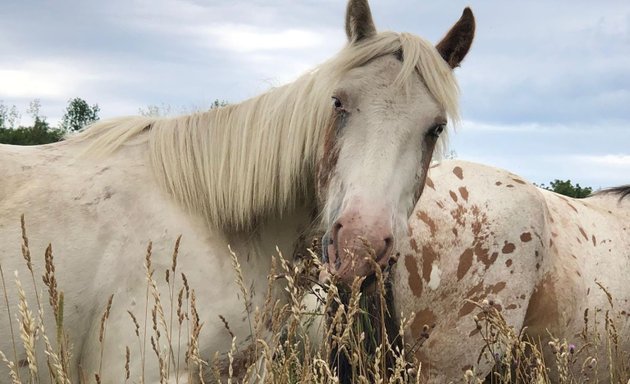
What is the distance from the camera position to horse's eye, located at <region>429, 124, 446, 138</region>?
3299mm

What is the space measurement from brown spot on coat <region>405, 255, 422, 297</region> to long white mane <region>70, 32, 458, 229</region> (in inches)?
50.5

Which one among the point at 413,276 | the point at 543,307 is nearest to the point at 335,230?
the point at 413,276

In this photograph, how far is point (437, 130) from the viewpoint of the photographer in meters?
3.35

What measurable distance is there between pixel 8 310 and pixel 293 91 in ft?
5.99

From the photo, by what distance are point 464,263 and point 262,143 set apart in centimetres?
188

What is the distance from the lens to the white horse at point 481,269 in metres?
4.59

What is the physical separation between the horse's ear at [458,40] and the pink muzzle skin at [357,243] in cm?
144

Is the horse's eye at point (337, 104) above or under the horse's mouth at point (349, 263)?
above

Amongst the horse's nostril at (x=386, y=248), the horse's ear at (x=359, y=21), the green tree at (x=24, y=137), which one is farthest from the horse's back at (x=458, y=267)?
the green tree at (x=24, y=137)

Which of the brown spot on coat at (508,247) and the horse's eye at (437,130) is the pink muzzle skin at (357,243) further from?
the brown spot on coat at (508,247)

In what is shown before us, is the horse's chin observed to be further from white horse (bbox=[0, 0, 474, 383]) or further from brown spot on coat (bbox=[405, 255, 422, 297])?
brown spot on coat (bbox=[405, 255, 422, 297])

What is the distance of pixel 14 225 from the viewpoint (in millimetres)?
3168

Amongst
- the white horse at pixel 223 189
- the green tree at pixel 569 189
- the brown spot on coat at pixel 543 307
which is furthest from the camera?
the green tree at pixel 569 189

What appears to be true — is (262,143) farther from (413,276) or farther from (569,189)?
(569,189)
